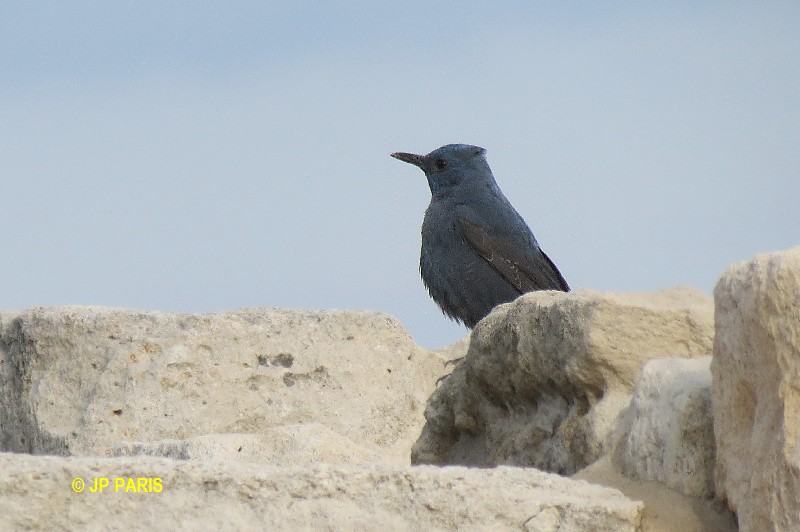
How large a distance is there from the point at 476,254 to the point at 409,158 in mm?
1276

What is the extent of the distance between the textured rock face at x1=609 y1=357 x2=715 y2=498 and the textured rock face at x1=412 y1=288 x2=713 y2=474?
1.21ft

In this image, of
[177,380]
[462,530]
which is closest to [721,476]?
[462,530]

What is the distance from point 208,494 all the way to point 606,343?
1.23m

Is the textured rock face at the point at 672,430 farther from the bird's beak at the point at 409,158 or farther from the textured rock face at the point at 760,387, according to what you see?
the bird's beak at the point at 409,158

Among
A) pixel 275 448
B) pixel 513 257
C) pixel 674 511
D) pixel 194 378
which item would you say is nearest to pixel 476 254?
pixel 513 257

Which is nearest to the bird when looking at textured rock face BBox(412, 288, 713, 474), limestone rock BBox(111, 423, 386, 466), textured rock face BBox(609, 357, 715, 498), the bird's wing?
the bird's wing

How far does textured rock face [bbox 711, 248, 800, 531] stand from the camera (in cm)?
246

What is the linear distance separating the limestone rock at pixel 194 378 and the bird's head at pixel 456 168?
375 cm

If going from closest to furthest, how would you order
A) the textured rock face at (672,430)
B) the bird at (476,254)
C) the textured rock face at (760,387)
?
the textured rock face at (760,387), the textured rock face at (672,430), the bird at (476,254)

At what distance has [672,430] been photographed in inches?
114

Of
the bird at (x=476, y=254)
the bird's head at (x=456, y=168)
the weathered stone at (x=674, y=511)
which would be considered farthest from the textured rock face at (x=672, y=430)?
the bird's head at (x=456, y=168)

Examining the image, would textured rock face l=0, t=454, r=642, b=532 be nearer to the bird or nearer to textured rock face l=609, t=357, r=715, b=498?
textured rock face l=609, t=357, r=715, b=498

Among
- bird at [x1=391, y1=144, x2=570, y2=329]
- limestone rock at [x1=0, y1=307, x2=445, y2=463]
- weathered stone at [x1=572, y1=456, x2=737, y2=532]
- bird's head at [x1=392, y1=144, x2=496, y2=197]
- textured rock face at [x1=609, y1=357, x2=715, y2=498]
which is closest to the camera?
weathered stone at [x1=572, y1=456, x2=737, y2=532]

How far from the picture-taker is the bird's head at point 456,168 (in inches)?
379
